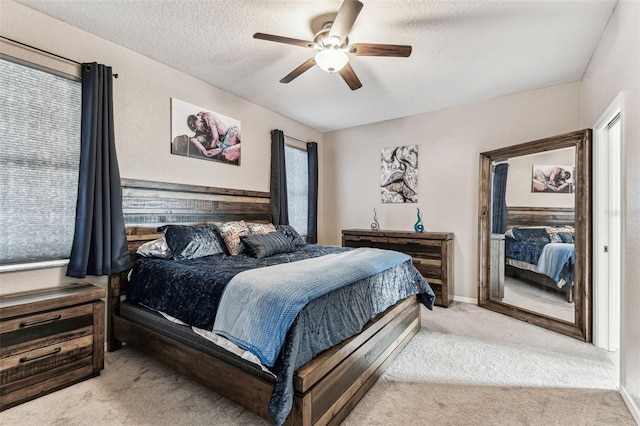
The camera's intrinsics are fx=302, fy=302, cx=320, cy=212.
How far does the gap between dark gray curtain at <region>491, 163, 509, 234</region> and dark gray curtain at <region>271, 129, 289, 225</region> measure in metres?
2.75

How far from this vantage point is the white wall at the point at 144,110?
2.27 metres

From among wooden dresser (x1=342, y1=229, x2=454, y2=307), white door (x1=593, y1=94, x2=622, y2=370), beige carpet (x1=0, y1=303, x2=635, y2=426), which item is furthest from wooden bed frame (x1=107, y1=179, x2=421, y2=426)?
white door (x1=593, y1=94, x2=622, y2=370)

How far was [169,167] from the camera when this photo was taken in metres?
3.15

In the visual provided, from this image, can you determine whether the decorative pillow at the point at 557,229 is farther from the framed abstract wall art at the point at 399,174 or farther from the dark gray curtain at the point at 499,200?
the framed abstract wall art at the point at 399,174

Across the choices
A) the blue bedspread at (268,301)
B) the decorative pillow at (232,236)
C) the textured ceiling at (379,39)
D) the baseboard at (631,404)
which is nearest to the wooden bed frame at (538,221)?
the baseboard at (631,404)

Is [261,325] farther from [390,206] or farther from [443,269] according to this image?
[390,206]

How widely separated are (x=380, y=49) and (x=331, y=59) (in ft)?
1.21

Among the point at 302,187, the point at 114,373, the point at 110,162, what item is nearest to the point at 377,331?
the point at 114,373

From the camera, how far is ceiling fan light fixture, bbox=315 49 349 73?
2.26 metres

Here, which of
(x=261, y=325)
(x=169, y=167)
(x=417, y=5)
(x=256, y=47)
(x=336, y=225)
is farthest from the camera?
(x=336, y=225)

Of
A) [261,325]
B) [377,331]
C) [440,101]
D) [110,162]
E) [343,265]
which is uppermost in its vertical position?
[440,101]

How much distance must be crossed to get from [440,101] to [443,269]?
221 cm

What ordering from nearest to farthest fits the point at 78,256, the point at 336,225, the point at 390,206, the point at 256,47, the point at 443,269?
the point at 78,256, the point at 256,47, the point at 443,269, the point at 390,206, the point at 336,225

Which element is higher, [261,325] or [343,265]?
[343,265]
